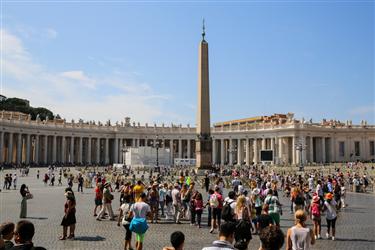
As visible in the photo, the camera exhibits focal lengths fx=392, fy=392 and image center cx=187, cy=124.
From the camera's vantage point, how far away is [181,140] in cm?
9312

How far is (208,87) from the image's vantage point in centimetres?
3175

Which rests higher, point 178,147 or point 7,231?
point 178,147

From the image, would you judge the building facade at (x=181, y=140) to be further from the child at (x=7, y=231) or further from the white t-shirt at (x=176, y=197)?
the child at (x=7, y=231)

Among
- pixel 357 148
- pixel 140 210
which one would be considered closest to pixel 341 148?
pixel 357 148

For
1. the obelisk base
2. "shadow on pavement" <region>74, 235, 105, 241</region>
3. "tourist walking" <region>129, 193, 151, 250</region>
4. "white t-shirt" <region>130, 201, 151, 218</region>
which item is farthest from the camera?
the obelisk base

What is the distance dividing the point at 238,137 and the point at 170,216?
7408 centimetres

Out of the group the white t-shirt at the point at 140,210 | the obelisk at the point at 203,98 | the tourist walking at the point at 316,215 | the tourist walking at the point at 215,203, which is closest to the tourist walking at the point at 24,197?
the tourist walking at the point at 215,203

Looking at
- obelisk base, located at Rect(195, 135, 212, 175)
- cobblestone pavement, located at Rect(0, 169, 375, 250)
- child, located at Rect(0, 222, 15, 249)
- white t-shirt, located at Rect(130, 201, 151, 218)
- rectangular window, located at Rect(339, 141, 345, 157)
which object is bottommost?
cobblestone pavement, located at Rect(0, 169, 375, 250)

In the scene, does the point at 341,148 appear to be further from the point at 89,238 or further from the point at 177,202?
the point at 89,238

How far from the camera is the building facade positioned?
73812 mm

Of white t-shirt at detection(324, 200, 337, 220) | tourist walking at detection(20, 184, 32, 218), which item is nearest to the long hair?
white t-shirt at detection(324, 200, 337, 220)

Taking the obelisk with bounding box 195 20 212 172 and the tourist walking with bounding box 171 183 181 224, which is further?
the obelisk with bounding box 195 20 212 172

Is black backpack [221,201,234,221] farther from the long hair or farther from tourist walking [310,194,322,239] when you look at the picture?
tourist walking [310,194,322,239]

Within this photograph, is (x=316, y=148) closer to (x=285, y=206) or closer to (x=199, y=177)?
(x=199, y=177)
